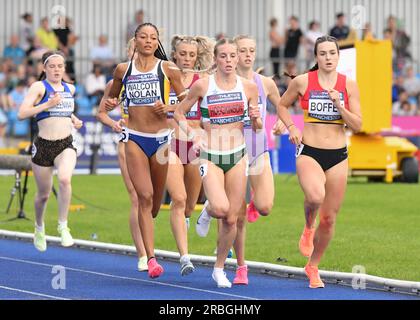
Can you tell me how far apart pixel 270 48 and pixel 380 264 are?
21568 millimetres

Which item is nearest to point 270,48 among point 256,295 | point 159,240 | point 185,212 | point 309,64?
point 309,64

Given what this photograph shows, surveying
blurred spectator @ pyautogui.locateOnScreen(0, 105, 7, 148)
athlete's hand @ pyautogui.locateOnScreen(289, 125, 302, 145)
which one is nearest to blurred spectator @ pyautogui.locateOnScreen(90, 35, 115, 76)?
blurred spectator @ pyautogui.locateOnScreen(0, 105, 7, 148)

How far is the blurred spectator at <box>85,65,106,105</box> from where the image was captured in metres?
32.0

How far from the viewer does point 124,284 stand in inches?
491

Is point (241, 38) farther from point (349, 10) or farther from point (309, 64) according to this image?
point (349, 10)

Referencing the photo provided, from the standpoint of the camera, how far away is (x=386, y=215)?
20281mm

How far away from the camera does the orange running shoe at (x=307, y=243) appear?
523 inches

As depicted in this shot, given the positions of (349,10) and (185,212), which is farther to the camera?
(349,10)

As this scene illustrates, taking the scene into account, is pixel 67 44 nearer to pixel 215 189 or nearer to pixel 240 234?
pixel 240 234

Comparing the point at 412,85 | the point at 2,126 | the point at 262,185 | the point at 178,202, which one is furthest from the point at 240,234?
the point at 412,85

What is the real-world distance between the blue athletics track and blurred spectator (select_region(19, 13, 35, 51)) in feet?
58.5

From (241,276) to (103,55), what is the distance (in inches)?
840

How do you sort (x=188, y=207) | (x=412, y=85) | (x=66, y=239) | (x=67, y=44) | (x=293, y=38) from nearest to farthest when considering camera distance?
(x=188, y=207)
(x=66, y=239)
(x=67, y=44)
(x=293, y=38)
(x=412, y=85)
